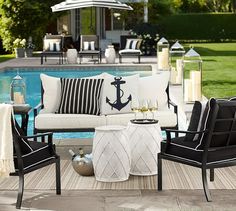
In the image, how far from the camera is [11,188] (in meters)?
5.75

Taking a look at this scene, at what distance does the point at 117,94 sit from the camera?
7438mm

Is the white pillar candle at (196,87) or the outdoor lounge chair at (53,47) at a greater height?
the outdoor lounge chair at (53,47)

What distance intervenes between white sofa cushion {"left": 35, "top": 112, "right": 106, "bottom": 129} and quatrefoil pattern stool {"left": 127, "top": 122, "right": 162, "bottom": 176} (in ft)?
3.34

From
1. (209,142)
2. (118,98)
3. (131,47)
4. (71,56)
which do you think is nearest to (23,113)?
(118,98)

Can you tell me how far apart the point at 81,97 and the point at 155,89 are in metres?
0.91

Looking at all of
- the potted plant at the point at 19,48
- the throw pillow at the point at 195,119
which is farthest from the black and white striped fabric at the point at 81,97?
the potted plant at the point at 19,48

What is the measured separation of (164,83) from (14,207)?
3084mm

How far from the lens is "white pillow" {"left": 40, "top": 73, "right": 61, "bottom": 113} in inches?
297

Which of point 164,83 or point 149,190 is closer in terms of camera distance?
point 149,190

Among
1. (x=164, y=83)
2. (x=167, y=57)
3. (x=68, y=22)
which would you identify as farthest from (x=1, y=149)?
(x=68, y=22)

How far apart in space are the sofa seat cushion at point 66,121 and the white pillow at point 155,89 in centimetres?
74

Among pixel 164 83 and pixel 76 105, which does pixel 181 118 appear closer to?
pixel 164 83

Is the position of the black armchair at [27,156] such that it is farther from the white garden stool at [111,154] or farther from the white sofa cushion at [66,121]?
the white sofa cushion at [66,121]

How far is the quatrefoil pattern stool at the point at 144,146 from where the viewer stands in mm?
6129
